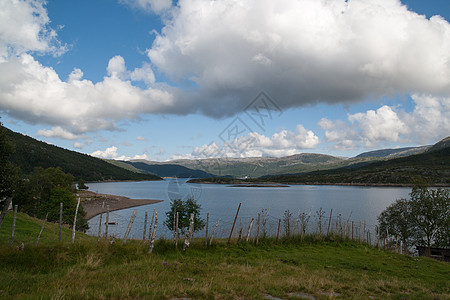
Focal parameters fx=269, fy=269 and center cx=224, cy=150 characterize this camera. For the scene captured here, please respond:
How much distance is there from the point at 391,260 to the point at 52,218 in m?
43.6

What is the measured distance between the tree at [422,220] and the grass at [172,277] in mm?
17312

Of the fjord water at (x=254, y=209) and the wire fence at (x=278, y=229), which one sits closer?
the wire fence at (x=278, y=229)

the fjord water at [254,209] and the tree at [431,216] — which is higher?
the tree at [431,216]

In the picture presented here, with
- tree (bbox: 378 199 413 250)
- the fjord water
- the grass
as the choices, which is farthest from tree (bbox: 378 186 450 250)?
the grass

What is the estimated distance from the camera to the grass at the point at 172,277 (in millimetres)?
6711

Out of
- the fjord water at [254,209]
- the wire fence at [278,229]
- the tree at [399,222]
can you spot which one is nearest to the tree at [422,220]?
the tree at [399,222]

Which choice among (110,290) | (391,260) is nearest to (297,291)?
(110,290)

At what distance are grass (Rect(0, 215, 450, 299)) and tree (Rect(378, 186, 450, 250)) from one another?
17.3 m

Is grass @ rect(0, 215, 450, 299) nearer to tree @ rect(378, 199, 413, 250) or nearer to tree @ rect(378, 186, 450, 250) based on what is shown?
tree @ rect(378, 186, 450, 250)

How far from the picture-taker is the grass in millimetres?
6711

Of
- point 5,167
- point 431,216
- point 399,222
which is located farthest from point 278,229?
point 431,216

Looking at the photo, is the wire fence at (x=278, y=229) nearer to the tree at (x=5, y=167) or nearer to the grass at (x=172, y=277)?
the grass at (x=172, y=277)

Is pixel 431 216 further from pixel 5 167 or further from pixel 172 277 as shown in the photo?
pixel 5 167

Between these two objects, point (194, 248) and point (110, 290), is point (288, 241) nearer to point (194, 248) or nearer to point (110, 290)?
point (194, 248)
